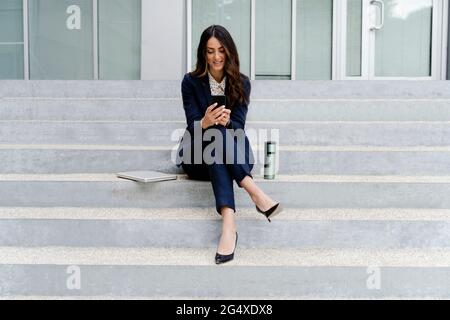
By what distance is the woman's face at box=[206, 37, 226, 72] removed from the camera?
2285 millimetres

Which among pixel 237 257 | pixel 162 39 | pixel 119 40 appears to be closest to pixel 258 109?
pixel 237 257

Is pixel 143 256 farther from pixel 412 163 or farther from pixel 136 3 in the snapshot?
pixel 136 3

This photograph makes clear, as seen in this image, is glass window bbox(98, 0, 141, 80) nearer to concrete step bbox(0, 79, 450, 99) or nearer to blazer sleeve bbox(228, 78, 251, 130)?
concrete step bbox(0, 79, 450, 99)

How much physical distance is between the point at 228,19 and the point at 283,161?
3664mm

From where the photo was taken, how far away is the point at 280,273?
6.25 ft

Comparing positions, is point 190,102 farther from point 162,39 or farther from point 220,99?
point 162,39

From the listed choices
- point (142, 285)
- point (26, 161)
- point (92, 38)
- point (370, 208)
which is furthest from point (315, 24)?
point (142, 285)

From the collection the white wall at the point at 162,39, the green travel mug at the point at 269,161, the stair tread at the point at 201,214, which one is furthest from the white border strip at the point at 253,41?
the stair tread at the point at 201,214

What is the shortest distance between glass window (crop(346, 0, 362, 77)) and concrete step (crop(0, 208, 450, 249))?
3916mm

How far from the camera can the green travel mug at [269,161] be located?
7.93ft

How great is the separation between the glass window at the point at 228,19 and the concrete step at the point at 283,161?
328 cm

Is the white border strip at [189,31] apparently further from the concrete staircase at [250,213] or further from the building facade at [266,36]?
the concrete staircase at [250,213]

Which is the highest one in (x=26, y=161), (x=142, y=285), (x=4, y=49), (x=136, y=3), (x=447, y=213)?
(x=136, y=3)

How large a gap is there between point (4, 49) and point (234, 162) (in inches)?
204
